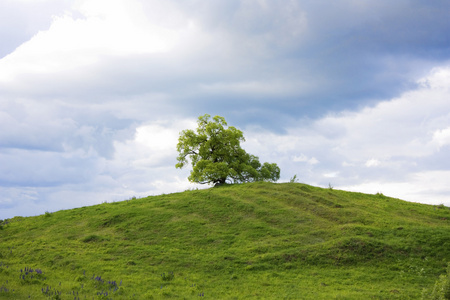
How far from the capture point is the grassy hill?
56.2 feet

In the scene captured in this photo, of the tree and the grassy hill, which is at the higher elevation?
the tree

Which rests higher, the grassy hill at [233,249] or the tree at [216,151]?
the tree at [216,151]

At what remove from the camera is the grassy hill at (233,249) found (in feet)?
56.2

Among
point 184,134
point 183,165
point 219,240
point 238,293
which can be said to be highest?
point 184,134

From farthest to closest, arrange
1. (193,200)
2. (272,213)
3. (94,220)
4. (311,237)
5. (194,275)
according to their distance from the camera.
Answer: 1. (193,200)
2. (94,220)
3. (272,213)
4. (311,237)
5. (194,275)

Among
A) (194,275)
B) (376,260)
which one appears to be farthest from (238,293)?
(376,260)

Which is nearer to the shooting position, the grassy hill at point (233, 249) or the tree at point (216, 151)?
the grassy hill at point (233, 249)

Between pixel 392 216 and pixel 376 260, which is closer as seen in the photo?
pixel 376 260

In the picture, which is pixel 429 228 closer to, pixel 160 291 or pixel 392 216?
pixel 392 216

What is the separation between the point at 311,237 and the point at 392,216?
32.2 feet

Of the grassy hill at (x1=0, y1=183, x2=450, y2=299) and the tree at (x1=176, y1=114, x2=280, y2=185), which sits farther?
the tree at (x1=176, y1=114, x2=280, y2=185)

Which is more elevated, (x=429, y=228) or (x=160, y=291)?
(x=429, y=228)

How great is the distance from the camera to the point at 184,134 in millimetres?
49281

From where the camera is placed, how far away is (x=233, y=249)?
22.9 metres
